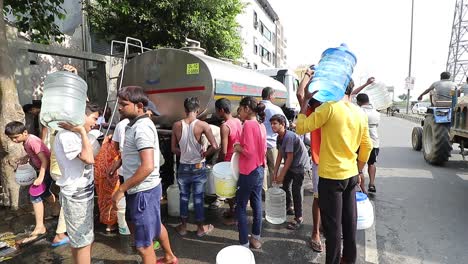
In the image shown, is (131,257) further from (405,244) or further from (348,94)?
(405,244)

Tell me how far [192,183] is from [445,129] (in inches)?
236

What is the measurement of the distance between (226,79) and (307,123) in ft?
9.14

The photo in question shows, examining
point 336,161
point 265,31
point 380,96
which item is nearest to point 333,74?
point 336,161

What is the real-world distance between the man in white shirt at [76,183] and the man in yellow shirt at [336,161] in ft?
6.11

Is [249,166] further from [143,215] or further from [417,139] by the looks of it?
[417,139]

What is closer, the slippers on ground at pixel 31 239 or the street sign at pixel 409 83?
the slippers on ground at pixel 31 239

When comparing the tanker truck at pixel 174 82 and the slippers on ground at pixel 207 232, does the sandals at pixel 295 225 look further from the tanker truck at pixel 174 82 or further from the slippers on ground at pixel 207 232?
the tanker truck at pixel 174 82

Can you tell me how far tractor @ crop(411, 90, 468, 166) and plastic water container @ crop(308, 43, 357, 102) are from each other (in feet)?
14.6

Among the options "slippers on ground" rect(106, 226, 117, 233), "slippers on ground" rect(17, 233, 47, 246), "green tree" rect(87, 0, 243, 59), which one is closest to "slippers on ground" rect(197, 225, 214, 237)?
"slippers on ground" rect(106, 226, 117, 233)

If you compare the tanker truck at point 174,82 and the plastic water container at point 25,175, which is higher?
the tanker truck at point 174,82

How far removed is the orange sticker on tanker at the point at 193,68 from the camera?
15.3 ft

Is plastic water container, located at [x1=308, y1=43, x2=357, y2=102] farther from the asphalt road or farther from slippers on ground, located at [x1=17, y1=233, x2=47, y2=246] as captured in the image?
slippers on ground, located at [x1=17, y1=233, x2=47, y2=246]

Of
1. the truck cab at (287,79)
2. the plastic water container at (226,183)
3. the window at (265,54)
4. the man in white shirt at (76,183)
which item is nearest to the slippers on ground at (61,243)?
the man in white shirt at (76,183)

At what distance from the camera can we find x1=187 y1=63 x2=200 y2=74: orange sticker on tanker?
4.66 meters
